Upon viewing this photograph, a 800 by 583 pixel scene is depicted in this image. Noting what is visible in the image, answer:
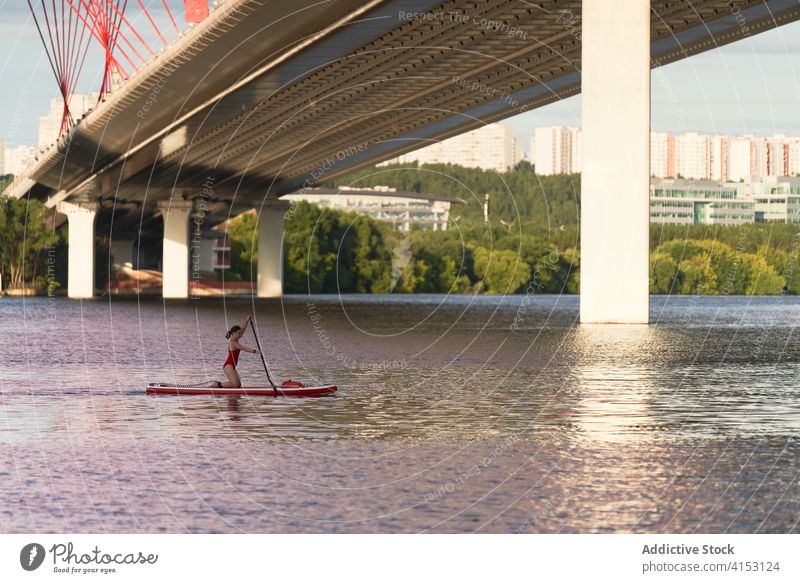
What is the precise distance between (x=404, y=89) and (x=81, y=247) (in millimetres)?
61069

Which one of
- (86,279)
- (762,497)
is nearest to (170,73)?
(762,497)

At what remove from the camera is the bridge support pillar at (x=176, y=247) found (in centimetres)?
13725

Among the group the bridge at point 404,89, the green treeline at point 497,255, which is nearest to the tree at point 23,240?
the green treeline at point 497,255

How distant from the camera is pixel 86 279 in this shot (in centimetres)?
14038

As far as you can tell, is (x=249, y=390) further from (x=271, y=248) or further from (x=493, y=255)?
(x=493, y=255)

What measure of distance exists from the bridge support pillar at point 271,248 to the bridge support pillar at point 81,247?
629 inches

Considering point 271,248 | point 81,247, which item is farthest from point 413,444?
point 271,248

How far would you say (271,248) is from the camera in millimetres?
150750

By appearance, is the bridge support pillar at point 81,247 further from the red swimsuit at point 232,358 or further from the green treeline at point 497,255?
the red swimsuit at point 232,358

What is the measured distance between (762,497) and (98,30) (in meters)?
78.1

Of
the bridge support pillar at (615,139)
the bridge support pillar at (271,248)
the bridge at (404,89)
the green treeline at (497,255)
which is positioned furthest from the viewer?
the green treeline at (497,255)

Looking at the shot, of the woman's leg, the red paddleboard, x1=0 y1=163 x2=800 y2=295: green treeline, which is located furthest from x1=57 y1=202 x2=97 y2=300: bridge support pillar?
the woman's leg

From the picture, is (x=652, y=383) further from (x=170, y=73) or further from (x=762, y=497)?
(x=170, y=73)

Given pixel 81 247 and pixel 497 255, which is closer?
pixel 81 247
